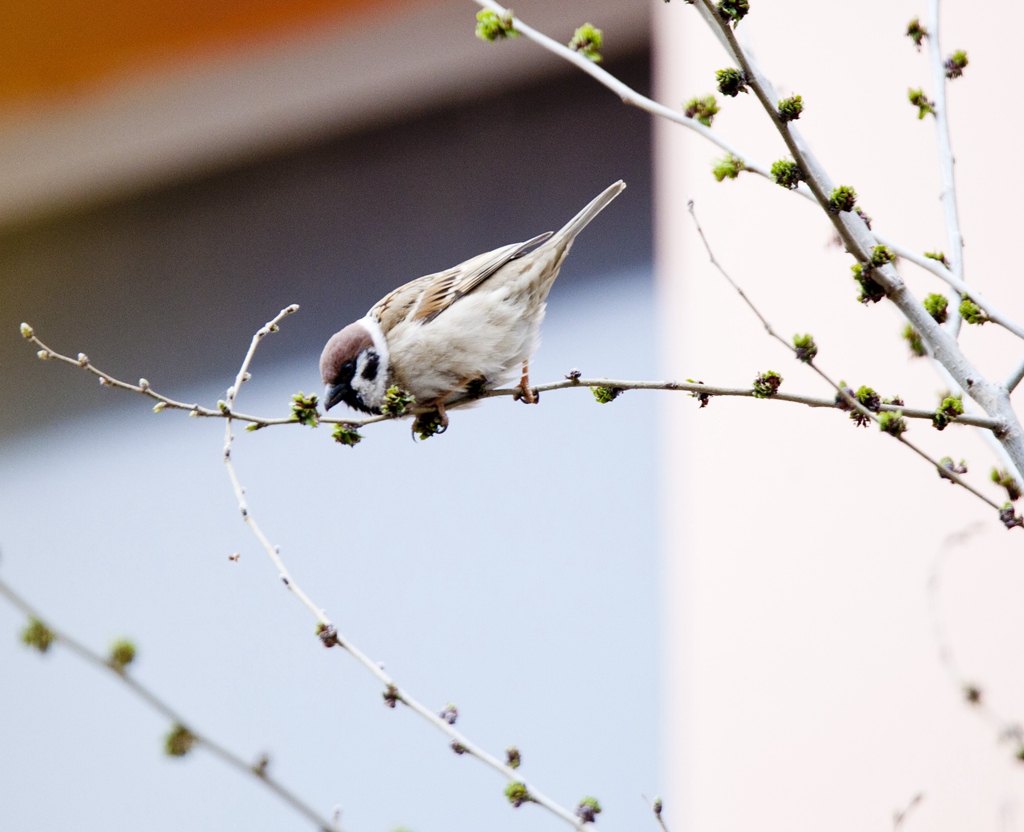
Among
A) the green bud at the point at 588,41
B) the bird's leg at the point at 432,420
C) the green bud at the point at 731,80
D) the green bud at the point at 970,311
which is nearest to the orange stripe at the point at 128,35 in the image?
the bird's leg at the point at 432,420

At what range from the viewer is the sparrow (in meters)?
2.10

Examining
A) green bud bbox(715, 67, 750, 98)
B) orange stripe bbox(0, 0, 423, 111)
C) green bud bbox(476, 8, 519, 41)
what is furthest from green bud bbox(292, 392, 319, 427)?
orange stripe bbox(0, 0, 423, 111)

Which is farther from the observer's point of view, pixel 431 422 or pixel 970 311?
pixel 431 422

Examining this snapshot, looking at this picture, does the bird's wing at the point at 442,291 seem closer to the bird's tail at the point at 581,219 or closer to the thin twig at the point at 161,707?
the bird's tail at the point at 581,219

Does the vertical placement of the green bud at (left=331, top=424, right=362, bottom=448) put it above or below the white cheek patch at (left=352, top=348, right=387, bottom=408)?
below

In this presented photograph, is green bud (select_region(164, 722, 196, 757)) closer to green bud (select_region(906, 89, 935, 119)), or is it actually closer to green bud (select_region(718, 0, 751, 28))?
green bud (select_region(718, 0, 751, 28))

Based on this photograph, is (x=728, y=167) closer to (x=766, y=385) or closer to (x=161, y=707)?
(x=766, y=385)

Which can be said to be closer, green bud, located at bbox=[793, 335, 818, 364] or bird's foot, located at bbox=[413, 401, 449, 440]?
green bud, located at bbox=[793, 335, 818, 364]

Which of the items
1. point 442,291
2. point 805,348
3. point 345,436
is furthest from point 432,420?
point 805,348

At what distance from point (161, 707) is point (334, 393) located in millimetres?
1024

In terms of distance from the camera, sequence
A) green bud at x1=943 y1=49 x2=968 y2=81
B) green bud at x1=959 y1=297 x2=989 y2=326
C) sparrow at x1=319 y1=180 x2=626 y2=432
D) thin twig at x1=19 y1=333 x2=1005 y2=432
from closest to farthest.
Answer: thin twig at x1=19 y1=333 x2=1005 y2=432 < green bud at x1=959 y1=297 x2=989 y2=326 < green bud at x1=943 y1=49 x2=968 y2=81 < sparrow at x1=319 y1=180 x2=626 y2=432

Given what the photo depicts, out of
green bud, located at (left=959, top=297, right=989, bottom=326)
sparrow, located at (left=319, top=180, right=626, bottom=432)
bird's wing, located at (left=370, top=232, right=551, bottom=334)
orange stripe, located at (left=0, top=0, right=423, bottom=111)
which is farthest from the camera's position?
orange stripe, located at (left=0, top=0, right=423, bottom=111)

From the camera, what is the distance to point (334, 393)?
2.13m

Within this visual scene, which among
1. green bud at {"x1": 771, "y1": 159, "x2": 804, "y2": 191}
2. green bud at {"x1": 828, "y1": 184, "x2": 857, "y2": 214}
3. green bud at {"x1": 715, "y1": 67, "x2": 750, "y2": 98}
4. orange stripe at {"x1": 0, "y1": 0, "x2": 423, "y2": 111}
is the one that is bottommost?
green bud at {"x1": 828, "y1": 184, "x2": 857, "y2": 214}
